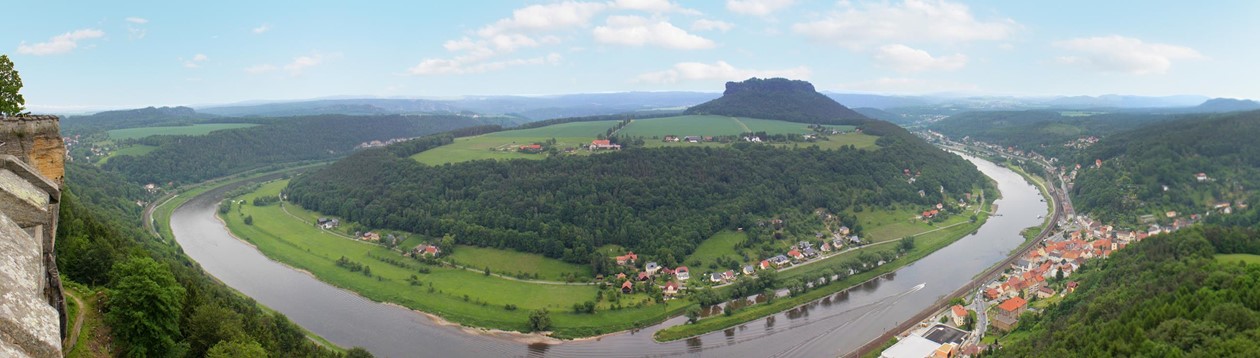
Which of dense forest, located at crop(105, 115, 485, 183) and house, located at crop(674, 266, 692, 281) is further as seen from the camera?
dense forest, located at crop(105, 115, 485, 183)

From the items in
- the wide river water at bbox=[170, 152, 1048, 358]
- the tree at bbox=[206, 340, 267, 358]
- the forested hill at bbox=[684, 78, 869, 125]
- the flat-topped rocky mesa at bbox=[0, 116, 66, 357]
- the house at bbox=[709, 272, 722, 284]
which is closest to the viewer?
the flat-topped rocky mesa at bbox=[0, 116, 66, 357]

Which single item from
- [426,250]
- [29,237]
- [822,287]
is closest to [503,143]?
[426,250]

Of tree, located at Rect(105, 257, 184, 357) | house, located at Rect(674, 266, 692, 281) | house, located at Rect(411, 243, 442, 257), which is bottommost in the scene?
house, located at Rect(674, 266, 692, 281)

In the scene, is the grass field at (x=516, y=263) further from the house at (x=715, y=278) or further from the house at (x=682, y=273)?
the house at (x=715, y=278)

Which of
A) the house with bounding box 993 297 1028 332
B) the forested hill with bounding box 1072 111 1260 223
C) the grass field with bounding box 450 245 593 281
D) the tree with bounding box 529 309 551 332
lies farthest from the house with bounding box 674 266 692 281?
the forested hill with bounding box 1072 111 1260 223

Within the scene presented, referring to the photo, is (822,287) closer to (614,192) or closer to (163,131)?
(614,192)

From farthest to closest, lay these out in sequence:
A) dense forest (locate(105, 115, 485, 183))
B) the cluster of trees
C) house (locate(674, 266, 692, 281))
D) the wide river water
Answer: dense forest (locate(105, 115, 485, 183)), house (locate(674, 266, 692, 281)), the wide river water, the cluster of trees

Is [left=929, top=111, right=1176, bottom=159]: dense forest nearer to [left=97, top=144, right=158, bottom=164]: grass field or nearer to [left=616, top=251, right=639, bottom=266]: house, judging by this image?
[left=616, top=251, right=639, bottom=266]: house
